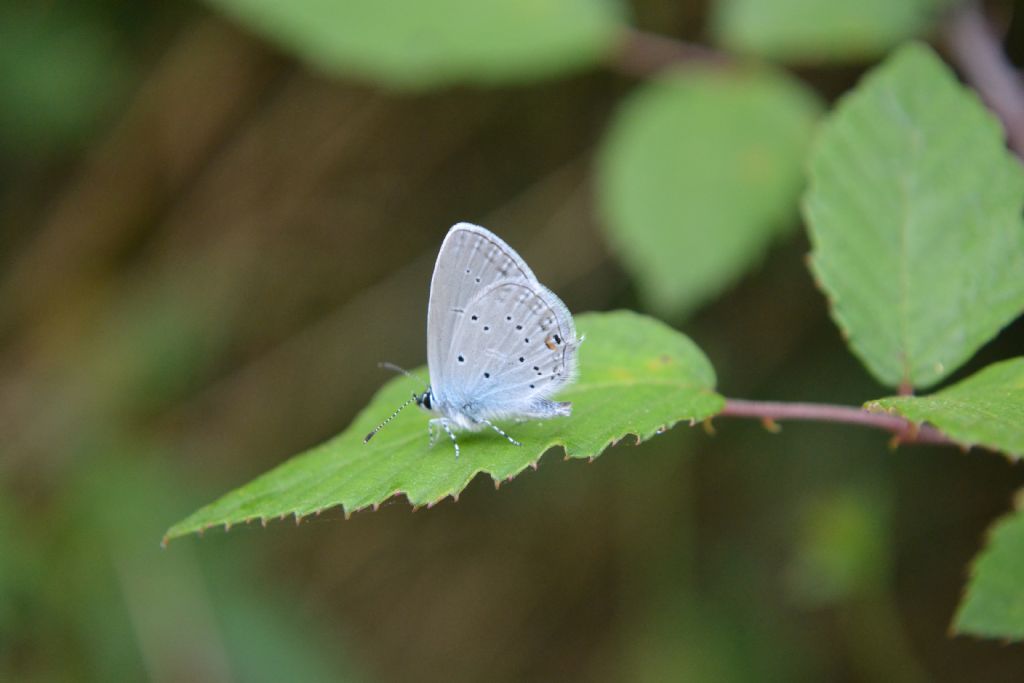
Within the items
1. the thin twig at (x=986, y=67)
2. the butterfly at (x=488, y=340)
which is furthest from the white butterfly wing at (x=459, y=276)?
the thin twig at (x=986, y=67)

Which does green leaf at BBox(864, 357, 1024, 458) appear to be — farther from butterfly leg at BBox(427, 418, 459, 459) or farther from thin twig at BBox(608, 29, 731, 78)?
thin twig at BBox(608, 29, 731, 78)

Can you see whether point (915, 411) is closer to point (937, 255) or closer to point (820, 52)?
point (937, 255)

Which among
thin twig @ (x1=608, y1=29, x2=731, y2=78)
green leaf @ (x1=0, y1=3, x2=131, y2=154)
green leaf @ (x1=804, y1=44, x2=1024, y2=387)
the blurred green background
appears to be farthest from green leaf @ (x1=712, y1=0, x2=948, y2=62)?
green leaf @ (x1=0, y1=3, x2=131, y2=154)

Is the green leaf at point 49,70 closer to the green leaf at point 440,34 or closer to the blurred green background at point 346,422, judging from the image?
the blurred green background at point 346,422

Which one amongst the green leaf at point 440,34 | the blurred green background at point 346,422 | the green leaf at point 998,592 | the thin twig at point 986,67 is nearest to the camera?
the green leaf at point 998,592

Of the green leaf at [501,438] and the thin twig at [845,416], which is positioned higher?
the green leaf at [501,438]

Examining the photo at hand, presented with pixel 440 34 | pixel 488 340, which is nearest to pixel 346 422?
pixel 440 34
